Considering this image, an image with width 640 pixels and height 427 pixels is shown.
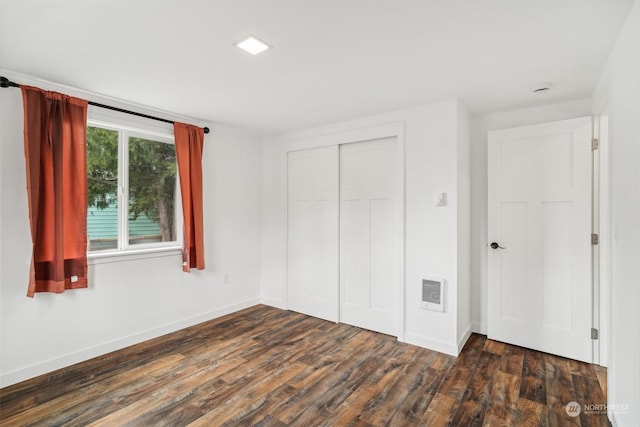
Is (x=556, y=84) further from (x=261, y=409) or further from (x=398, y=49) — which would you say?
(x=261, y=409)

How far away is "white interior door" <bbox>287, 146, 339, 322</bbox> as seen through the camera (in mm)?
3932

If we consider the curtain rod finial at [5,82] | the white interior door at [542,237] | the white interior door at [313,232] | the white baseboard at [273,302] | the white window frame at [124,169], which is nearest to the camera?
the curtain rod finial at [5,82]

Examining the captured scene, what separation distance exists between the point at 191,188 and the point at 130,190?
590mm

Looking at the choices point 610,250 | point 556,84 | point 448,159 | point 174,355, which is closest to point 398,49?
point 448,159

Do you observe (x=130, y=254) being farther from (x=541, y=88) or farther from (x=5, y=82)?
(x=541, y=88)

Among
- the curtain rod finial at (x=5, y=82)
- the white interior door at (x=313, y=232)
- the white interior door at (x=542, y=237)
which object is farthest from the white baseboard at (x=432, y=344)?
the curtain rod finial at (x=5, y=82)

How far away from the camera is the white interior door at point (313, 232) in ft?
12.9

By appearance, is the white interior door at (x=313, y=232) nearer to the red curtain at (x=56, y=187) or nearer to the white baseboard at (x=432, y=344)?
the white baseboard at (x=432, y=344)

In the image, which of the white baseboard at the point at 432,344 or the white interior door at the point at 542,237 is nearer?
the white interior door at the point at 542,237

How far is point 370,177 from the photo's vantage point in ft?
12.0

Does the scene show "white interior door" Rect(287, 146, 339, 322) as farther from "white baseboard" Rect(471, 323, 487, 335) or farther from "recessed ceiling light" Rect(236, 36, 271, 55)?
"recessed ceiling light" Rect(236, 36, 271, 55)

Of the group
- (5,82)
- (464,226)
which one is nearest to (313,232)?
(464,226)

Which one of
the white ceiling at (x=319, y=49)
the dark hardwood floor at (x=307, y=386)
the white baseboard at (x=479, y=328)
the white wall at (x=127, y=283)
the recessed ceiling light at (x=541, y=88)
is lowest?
the dark hardwood floor at (x=307, y=386)

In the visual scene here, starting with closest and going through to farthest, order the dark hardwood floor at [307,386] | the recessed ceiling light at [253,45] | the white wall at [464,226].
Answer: the recessed ceiling light at [253,45], the dark hardwood floor at [307,386], the white wall at [464,226]
